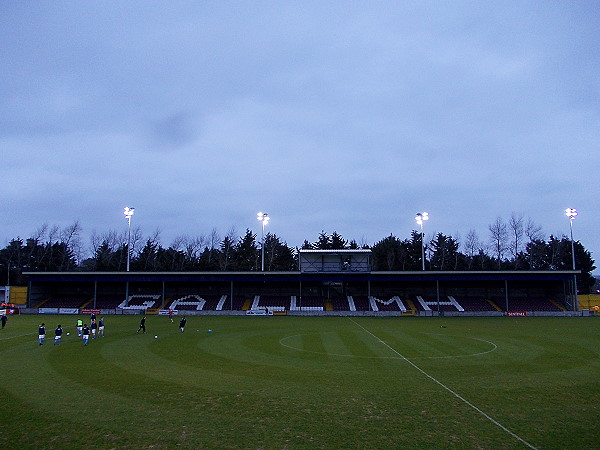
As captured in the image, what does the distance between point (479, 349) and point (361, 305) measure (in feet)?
134

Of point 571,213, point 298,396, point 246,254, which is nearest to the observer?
point 298,396

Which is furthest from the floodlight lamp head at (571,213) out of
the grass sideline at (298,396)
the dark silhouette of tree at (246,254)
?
the dark silhouette of tree at (246,254)

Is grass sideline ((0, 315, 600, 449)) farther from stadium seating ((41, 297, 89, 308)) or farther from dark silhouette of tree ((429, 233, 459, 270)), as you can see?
dark silhouette of tree ((429, 233, 459, 270))

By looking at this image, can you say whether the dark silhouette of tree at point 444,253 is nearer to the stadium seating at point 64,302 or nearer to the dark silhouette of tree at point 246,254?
the dark silhouette of tree at point 246,254

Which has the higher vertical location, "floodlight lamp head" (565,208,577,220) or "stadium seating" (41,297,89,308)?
"floodlight lamp head" (565,208,577,220)

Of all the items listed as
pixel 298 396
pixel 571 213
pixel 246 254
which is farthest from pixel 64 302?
pixel 571 213

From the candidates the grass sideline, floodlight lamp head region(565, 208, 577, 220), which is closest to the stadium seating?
the grass sideline

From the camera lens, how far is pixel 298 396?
15.1 m

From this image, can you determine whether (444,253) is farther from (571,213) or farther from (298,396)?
(298,396)

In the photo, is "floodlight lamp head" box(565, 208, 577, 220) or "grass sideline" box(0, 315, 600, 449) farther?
"floodlight lamp head" box(565, 208, 577, 220)

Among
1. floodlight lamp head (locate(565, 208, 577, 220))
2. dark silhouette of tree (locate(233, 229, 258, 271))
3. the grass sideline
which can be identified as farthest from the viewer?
dark silhouette of tree (locate(233, 229, 258, 271))

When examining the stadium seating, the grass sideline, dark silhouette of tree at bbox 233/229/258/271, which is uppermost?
dark silhouette of tree at bbox 233/229/258/271

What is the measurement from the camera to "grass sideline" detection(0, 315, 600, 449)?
1105 centimetres

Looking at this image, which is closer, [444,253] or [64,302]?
[64,302]
